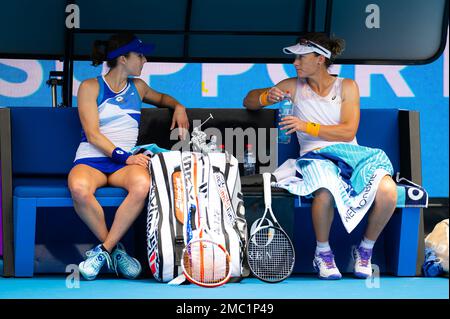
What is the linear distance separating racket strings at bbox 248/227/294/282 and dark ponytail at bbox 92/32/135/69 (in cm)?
140

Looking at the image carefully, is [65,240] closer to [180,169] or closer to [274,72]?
[180,169]

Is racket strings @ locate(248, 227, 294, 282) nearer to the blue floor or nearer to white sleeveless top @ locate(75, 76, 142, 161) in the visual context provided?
the blue floor

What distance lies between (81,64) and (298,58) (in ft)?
10.8

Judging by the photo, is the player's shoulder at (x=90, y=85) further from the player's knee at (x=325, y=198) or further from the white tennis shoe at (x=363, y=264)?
the white tennis shoe at (x=363, y=264)

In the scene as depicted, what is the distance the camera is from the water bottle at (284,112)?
6270 millimetres

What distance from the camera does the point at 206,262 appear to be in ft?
17.8

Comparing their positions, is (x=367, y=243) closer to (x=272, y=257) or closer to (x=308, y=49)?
(x=272, y=257)

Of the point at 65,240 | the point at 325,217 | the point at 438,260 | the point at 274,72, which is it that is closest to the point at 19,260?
the point at 65,240

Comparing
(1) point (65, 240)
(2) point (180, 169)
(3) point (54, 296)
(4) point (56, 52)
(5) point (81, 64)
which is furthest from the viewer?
(5) point (81, 64)

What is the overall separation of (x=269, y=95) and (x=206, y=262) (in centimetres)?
122

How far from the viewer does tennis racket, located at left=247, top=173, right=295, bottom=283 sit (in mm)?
5664

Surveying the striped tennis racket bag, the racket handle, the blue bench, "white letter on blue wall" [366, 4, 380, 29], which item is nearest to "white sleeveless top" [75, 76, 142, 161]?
the blue bench

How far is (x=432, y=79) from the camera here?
9570 mm

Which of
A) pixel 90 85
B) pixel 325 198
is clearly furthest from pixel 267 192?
pixel 90 85
